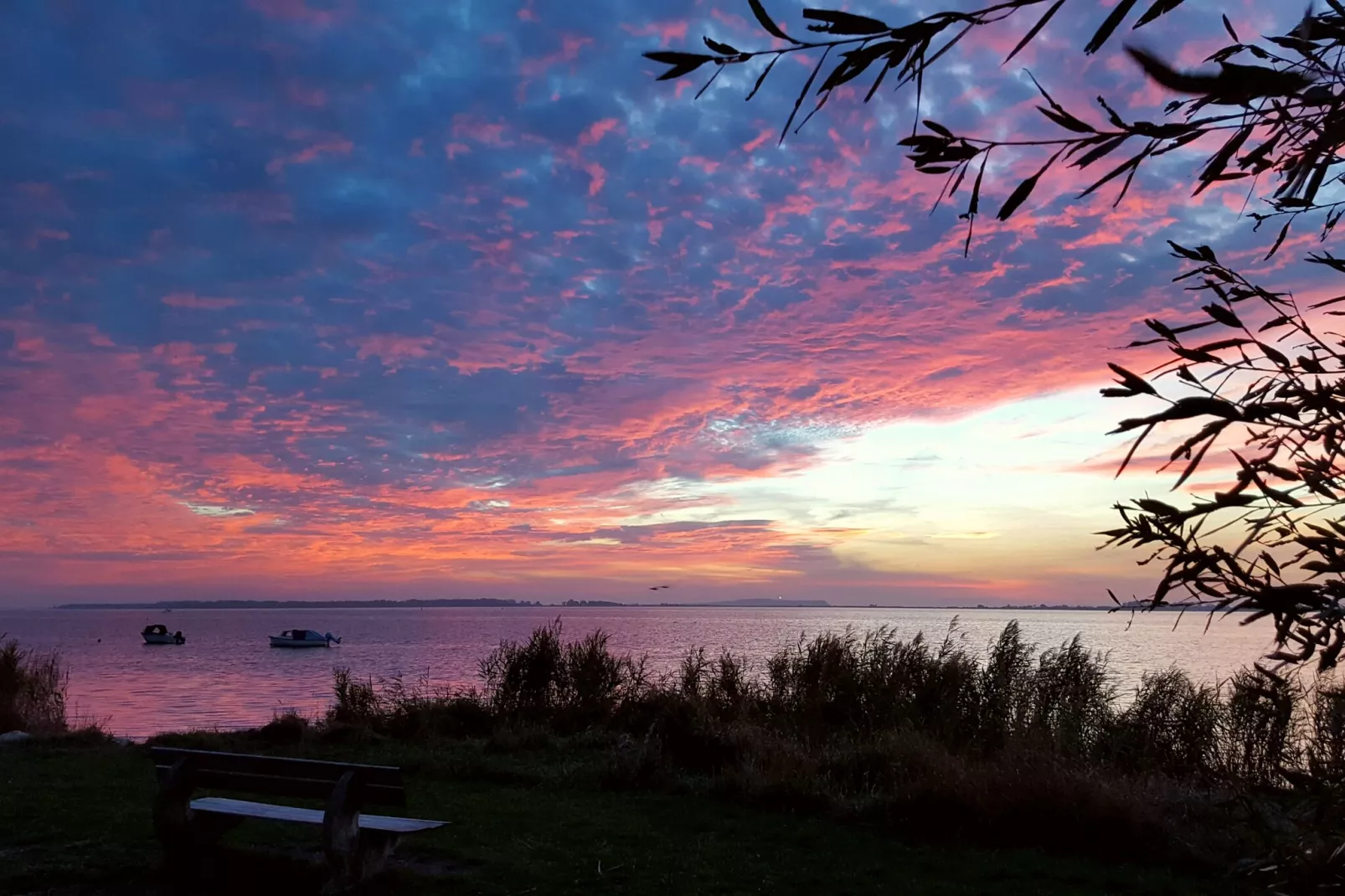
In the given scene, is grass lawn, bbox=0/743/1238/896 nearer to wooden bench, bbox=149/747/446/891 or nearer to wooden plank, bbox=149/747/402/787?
wooden bench, bbox=149/747/446/891

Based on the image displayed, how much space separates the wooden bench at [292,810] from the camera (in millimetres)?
6156

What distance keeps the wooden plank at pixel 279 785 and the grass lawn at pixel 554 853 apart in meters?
0.57

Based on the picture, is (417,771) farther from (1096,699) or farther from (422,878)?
(1096,699)

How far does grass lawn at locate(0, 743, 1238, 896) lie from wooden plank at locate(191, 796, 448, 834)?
15.4 inches

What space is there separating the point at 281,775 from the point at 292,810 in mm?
313

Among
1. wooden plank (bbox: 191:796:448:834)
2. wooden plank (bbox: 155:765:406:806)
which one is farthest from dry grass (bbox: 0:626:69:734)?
wooden plank (bbox: 191:796:448:834)

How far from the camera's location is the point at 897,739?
9.97 meters

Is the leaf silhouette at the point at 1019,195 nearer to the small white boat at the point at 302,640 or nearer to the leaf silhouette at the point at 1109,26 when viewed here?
the leaf silhouette at the point at 1109,26

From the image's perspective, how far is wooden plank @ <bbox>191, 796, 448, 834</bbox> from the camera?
630cm

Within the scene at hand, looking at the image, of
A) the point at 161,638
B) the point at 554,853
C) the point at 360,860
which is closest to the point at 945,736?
the point at 554,853

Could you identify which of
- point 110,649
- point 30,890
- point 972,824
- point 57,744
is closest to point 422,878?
point 30,890

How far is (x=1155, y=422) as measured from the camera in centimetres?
191

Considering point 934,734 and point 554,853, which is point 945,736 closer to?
point 934,734

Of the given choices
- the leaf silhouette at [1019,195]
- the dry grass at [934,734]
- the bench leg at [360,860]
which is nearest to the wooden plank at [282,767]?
the bench leg at [360,860]
